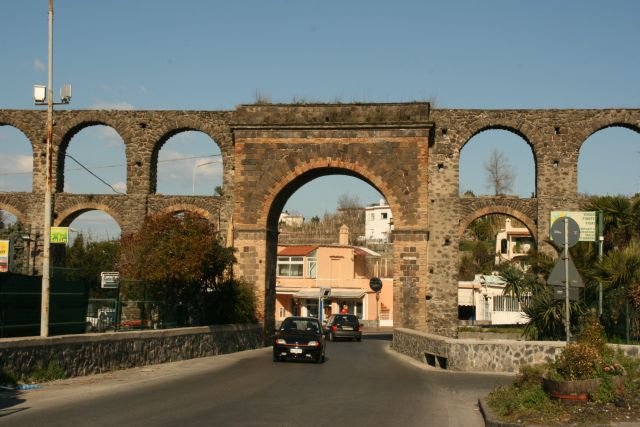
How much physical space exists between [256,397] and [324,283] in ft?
163

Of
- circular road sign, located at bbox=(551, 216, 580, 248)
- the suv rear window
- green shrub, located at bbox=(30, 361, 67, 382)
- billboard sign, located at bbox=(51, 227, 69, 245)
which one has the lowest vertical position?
the suv rear window

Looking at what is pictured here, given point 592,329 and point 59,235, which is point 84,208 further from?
point 592,329

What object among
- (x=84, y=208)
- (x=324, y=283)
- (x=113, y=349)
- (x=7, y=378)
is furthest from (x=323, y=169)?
(x=324, y=283)

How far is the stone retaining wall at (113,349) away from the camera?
1641 centimetres

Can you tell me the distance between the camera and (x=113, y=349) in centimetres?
2033

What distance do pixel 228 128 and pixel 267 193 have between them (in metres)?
5.04

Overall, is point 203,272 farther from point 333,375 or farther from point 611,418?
point 611,418

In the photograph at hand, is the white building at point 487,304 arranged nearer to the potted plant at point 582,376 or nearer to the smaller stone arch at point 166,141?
the smaller stone arch at point 166,141

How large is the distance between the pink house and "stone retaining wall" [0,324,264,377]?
34.8 metres

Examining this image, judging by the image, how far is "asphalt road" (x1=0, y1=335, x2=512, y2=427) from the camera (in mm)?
12344

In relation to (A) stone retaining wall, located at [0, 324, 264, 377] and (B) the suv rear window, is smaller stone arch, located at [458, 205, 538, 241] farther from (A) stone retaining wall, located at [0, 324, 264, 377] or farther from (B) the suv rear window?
(A) stone retaining wall, located at [0, 324, 264, 377]

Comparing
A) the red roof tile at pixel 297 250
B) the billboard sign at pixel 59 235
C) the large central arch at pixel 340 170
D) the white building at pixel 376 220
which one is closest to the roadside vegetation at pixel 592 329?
the large central arch at pixel 340 170

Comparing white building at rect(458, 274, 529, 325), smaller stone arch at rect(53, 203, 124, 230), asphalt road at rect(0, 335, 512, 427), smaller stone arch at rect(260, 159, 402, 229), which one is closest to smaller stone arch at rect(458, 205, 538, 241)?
smaller stone arch at rect(260, 159, 402, 229)

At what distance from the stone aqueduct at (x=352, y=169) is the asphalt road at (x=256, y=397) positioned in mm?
11247
